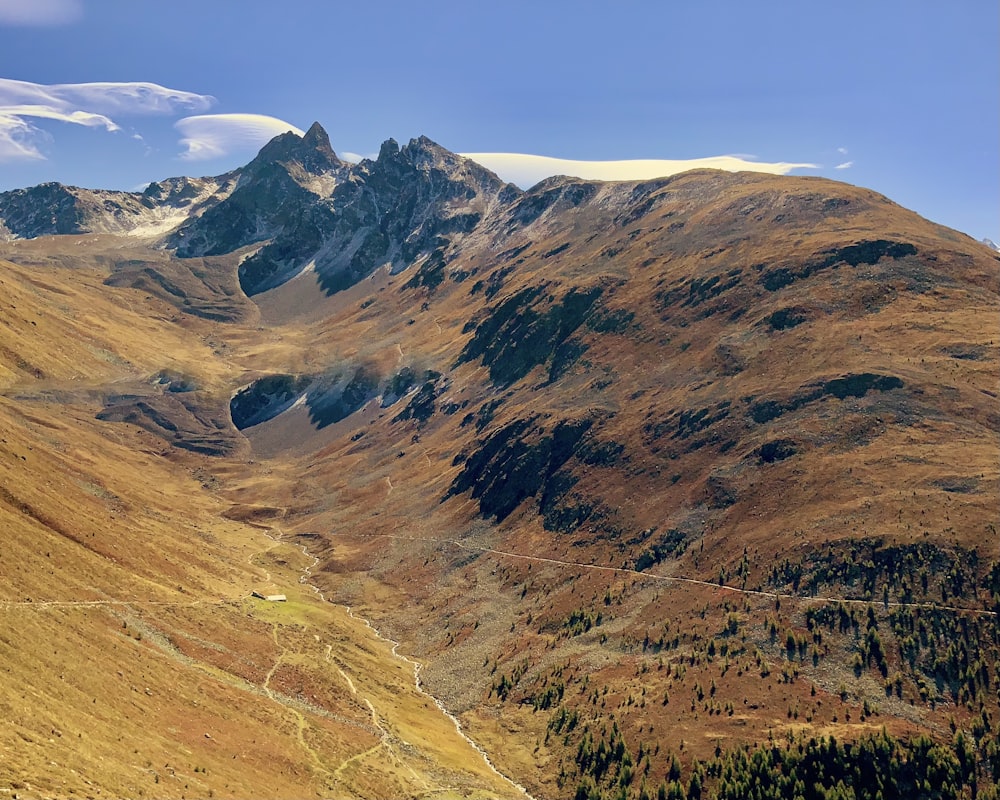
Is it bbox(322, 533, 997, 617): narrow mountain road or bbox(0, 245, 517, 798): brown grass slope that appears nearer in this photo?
bbox(0, 245, 517, 798): brown grass slope

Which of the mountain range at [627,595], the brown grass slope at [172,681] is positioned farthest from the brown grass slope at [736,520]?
the brown grass slope at [172,681]

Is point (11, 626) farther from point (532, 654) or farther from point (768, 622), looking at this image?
point (768, 622)

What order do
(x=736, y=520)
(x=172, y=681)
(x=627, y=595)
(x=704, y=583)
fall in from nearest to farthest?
(x=172, y=681) → (x=704, y=583) → (x=627, y=595) → (x=736, y=520)

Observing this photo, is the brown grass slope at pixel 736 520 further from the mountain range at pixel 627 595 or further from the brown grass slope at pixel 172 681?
the brown grass slope at pixel 172 681

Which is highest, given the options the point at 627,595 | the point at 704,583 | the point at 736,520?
the point at 736,520

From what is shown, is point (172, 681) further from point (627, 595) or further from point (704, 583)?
point (704, 583)

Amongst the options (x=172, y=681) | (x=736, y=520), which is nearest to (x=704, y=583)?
(x=736, y=520)

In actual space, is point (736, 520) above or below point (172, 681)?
above

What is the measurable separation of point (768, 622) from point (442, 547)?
83940 millimetres

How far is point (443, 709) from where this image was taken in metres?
102

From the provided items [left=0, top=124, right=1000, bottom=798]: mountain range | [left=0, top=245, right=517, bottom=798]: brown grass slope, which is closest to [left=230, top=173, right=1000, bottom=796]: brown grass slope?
[left=0, top=124, right=1000, bottom=798]: mountain range

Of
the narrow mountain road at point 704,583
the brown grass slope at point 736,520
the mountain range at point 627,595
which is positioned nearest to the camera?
the mountain range at point 627,595

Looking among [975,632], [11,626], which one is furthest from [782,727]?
[11,626]

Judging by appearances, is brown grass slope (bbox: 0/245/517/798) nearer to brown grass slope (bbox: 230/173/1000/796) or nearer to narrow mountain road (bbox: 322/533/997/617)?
brown grass slope (bbox: 230/173/1000/796)
